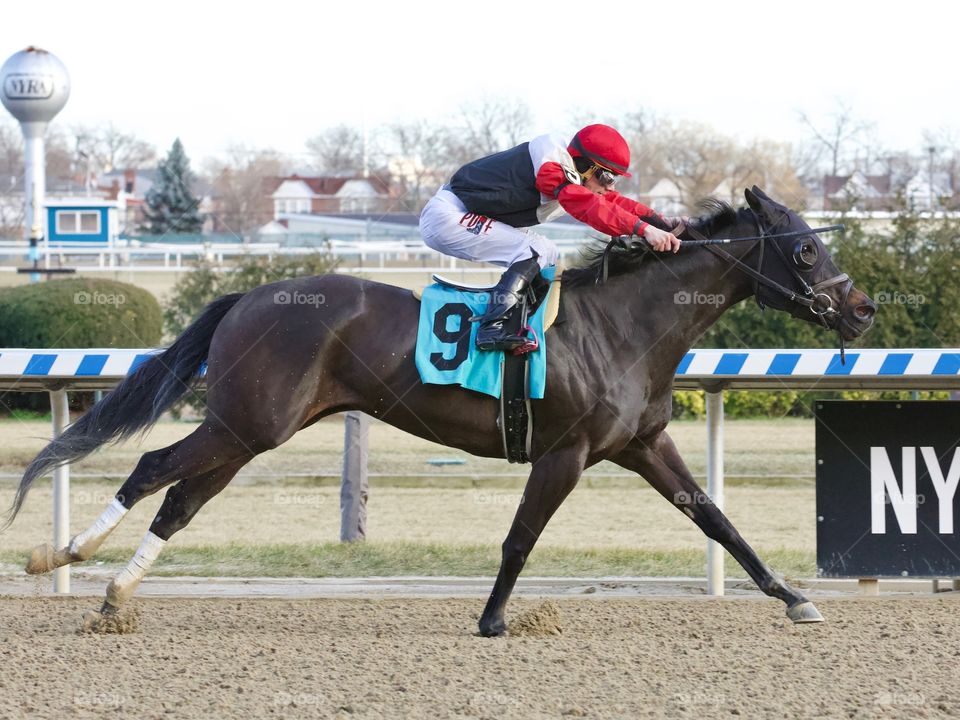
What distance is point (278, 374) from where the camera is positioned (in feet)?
17.0

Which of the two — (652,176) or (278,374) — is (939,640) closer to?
(278,374)

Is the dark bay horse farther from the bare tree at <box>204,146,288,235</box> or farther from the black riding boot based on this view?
the bare tree at <box>204,146,288,235</box>

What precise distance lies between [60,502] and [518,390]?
8.90ft

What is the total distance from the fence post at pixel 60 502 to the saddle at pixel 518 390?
8.05 ft

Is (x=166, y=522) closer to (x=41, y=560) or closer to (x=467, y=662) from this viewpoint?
(x=41, y=560)

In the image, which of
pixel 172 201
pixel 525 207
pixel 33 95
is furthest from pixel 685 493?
pixel 172 201

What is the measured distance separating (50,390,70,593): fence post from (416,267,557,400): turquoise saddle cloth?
2212 millimetres

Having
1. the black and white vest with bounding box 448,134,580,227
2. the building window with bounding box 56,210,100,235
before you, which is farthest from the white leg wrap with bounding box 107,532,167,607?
the building window with bounding box 56,210,100,235

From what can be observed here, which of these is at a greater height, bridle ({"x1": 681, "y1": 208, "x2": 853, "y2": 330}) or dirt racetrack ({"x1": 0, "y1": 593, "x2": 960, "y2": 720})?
bridle ({"x1": 681, "y1": 208, "x2": 853, "y2": 330})

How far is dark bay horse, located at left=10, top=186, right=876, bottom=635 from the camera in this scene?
16.9 feet

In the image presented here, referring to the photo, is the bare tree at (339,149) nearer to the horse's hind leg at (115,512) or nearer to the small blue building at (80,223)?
the small blue building at (80,223)

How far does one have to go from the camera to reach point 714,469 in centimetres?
639

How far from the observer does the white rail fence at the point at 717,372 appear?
Result: 19.4ft

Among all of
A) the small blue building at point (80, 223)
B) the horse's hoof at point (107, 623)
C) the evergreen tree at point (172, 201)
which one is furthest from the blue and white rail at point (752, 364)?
the evergreen tree at point (172, 201)
